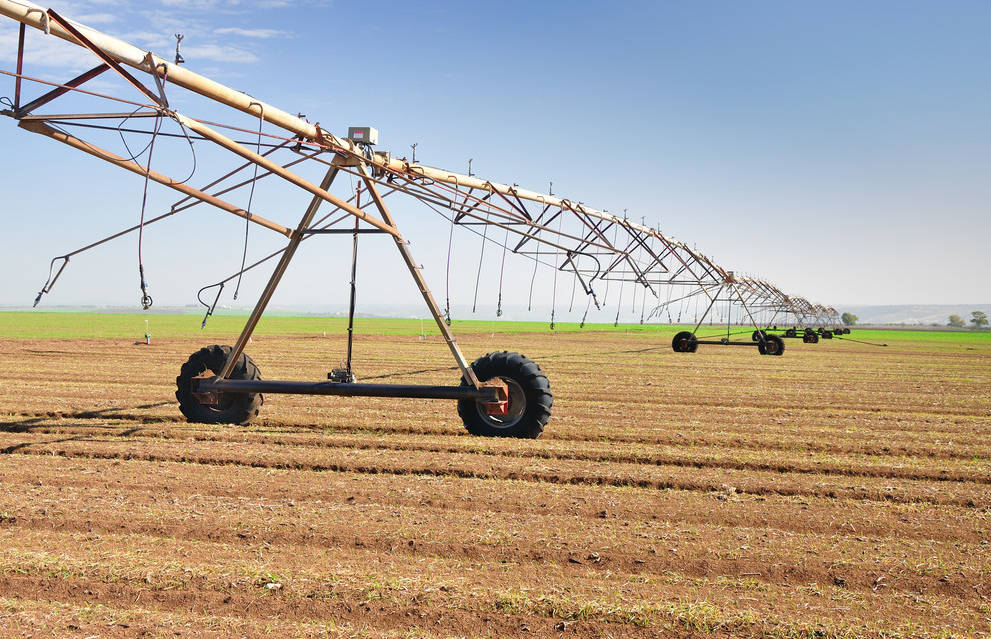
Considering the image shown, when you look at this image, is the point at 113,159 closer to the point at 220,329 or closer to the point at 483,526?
the point at 483,526

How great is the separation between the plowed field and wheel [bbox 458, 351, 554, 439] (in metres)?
0.28

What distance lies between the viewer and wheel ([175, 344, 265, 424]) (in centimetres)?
1087

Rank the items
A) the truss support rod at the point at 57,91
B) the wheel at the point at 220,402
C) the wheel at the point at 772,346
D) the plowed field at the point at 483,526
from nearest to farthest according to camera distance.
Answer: the plowed field at the point at 483,526, the truss support rod at the point at 57,91, the wheel at the point at 220,402, the wheel at the point at 772,346

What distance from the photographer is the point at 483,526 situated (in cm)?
617

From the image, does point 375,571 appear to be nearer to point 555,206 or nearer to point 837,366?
point 555,206

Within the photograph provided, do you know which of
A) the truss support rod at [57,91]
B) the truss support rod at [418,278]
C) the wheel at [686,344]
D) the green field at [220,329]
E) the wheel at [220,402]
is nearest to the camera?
the truss support rod at [57,91]

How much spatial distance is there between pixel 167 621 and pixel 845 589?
4418 millimetres

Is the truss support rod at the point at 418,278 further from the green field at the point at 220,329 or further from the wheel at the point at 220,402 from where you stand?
the green field at the point at 220,329

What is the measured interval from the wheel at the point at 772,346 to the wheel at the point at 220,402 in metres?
27.9

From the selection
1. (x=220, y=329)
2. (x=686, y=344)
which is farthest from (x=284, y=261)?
(x=220, y=329)

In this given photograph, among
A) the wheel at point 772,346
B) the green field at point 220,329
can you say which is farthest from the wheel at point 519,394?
the green field at point 220,329

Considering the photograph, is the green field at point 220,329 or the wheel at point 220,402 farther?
the green field at point 220,329

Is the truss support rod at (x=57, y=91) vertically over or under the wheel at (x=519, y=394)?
over

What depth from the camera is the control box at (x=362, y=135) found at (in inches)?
380
